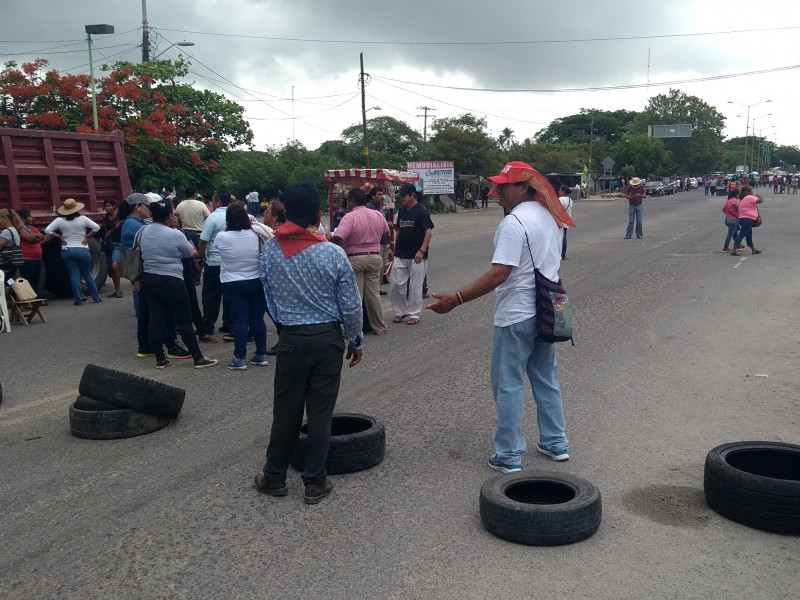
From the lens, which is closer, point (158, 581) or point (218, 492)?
point (158, 581)

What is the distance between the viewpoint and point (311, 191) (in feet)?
15.0

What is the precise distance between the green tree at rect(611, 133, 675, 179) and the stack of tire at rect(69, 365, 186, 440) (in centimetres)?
7915

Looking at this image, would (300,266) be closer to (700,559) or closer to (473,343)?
(700,559)

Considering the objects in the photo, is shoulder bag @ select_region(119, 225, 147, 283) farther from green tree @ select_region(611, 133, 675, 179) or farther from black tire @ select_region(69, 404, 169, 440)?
green tree @ select_region(611, 133, 675, 179)

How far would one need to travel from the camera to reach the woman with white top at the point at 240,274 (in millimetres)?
7734

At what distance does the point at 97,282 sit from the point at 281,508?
34.0ft

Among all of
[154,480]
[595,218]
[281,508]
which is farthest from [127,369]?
[595,218]

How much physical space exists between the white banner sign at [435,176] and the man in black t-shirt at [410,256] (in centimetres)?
2895

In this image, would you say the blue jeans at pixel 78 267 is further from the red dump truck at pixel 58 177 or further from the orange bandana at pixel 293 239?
the orange bandana at pixel 293 239

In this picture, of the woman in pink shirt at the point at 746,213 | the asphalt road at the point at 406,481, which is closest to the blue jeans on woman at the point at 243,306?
the asphalt road at the point at 406,481

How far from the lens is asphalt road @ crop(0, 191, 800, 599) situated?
366cm

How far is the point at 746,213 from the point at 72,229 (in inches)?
535

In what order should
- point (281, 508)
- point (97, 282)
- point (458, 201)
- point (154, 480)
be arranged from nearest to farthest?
point (281, 508) < point (154, 480) < point (97, 282) < point (458, 201)

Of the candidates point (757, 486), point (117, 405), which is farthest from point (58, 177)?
point (757, 486)
